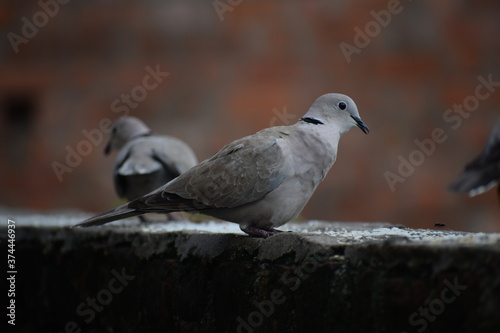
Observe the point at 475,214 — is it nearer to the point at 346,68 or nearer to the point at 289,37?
the point at 346,68

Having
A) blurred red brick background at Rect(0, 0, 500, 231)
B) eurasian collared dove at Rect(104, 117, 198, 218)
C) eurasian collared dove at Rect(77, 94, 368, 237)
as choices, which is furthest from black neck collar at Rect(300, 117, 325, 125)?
blurred red brick background at Rect(0, 0, 500, 231)

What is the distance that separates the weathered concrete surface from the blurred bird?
566 millimetres

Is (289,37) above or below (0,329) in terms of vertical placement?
above

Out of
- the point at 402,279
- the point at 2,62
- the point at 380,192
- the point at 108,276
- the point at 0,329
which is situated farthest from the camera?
the point at 2,62

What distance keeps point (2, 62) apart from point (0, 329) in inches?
301

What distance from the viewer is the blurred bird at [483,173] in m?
4.19

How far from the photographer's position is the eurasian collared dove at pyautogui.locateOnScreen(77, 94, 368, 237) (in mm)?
3445

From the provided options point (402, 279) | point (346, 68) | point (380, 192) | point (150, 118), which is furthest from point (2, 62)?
point (402, 279)

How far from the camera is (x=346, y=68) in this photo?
11.1 m

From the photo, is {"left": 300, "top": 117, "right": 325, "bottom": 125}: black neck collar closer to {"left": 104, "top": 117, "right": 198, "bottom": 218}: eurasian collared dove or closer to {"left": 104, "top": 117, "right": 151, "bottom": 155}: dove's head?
{"left": 104, "top": 117, "right": 198, "bottom": 218}: eurasian collared dove

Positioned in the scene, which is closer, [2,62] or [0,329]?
[0,329]

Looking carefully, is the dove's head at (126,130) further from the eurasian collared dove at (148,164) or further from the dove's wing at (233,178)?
the dove's wing at (233,178)

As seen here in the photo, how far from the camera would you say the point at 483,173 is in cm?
427

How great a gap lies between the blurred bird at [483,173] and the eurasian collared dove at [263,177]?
1.03 metres
